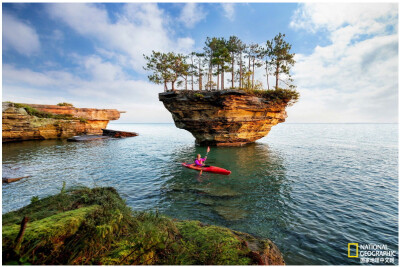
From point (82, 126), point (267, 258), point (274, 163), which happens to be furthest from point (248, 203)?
point (82, 126)

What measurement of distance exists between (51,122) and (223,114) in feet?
124

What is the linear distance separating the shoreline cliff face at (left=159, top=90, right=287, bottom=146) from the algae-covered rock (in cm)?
2212

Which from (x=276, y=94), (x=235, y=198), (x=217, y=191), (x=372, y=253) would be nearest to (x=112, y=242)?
(x=235, y=198)

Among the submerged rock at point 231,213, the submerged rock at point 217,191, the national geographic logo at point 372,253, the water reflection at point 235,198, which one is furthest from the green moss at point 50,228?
the national geographic logo at point 372,253

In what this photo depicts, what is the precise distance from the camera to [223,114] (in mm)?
27797

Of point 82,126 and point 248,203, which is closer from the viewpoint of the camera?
point 248,203

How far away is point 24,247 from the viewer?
327 cm

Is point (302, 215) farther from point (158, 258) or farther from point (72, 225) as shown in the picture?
point (72, 225)

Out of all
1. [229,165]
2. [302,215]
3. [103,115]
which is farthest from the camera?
[103,115]

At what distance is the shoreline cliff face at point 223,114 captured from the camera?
87.0 ft

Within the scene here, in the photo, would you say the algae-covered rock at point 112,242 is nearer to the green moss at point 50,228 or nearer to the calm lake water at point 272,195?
the green moss at point 50,228

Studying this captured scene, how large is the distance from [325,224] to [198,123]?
76.3 ft

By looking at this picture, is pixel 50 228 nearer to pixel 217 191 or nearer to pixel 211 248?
pixel 211 248

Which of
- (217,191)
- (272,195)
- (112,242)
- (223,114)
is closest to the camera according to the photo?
(112,242)
